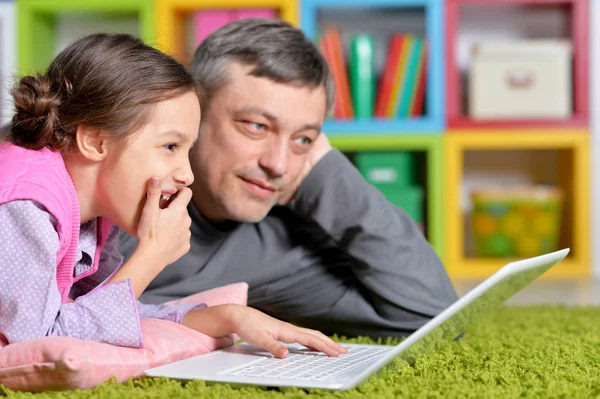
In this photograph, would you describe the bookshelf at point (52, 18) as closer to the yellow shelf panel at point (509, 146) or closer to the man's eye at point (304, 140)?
the yellow shelf panel at point (509, 146)

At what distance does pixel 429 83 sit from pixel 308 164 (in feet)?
4.82

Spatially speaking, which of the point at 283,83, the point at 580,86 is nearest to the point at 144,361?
the point at 283,83

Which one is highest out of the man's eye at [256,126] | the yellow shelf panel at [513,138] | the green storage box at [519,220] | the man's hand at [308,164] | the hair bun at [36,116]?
the hair bun at [36,116]

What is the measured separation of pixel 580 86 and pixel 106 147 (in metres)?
2.17

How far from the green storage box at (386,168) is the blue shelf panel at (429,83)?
9 cm

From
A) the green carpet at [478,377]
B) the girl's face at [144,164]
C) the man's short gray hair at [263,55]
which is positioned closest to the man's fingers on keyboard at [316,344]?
the green carpet at [478,377]

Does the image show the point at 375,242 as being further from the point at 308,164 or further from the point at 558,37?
the point at 558,37

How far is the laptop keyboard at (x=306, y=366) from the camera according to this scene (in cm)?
94

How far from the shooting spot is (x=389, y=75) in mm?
2898

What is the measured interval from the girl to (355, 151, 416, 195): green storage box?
1.77 m

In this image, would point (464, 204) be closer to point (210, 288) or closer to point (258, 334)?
point (210, 288)

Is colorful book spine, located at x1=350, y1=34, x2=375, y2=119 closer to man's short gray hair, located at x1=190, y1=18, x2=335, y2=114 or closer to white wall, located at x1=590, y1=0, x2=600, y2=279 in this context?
white wall, located at x1=590, y1=0, x2=600, y2=279

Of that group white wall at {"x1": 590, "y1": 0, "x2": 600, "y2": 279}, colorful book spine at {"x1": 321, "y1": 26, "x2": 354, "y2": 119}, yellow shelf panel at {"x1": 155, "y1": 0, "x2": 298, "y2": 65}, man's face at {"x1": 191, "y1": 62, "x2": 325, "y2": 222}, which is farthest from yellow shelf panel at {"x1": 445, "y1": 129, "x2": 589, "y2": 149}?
man's face at {"x1": 191, "y1": 62, "x2": 325, "y2": 222}

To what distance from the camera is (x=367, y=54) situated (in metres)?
2.89
